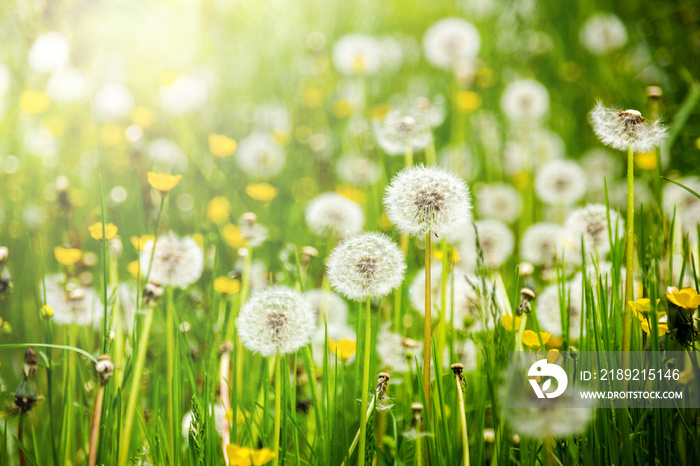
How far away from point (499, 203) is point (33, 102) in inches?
92.7

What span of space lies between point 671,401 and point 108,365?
110 centimetres

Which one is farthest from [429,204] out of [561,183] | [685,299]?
[561,183]

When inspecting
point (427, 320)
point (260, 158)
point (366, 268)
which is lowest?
point (427, 320)

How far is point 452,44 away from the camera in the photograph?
292cm

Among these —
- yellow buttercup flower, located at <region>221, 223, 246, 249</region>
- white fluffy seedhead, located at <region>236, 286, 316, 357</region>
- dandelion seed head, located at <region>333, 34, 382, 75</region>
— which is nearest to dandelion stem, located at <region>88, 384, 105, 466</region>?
white fluffy seedhead, located at <region>236, 286, 316, 357</region>

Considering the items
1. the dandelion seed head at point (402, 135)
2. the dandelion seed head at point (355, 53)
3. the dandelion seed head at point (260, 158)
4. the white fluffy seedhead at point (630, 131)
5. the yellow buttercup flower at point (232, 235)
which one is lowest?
the yellow buttercup flower at point (232, 235)

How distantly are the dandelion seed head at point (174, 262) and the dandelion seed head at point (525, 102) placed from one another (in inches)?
83.7

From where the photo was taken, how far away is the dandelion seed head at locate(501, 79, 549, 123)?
273 centimetres

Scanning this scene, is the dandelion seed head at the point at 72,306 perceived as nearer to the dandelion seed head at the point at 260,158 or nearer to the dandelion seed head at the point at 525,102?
the dandelion seed head at the point at 260,158

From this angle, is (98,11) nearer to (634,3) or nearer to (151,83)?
(151,83)

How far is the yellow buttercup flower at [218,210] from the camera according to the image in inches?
83.7

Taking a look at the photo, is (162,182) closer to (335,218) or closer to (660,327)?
(335,218)

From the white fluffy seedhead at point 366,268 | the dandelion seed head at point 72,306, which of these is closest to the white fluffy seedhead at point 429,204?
the white fluffy seedhead at point 366,268

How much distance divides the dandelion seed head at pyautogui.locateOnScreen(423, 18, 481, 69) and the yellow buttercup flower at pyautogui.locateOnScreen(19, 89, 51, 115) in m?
2.18
